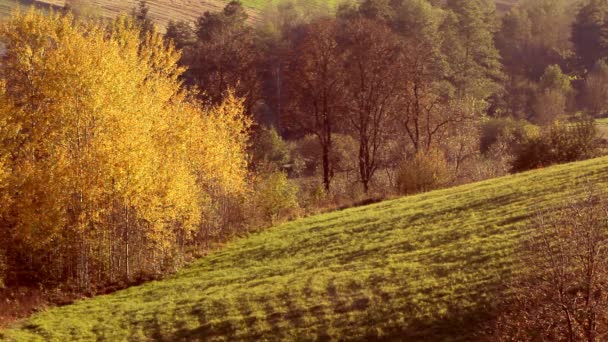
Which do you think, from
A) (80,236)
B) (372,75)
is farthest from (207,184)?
(372,75)

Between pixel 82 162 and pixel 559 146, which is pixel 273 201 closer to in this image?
pixel 82 162

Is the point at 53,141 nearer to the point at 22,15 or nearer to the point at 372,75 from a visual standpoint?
the point at 22,15

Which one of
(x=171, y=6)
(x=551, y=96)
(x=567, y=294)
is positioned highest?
(x=171, y=6)

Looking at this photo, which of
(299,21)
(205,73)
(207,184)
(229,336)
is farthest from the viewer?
(299,21)

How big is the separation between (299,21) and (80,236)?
254 feet

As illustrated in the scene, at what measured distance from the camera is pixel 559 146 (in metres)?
47.4

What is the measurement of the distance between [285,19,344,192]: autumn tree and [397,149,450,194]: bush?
9.54 meters

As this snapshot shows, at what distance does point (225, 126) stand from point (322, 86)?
19.0 m

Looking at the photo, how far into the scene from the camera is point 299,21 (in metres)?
104

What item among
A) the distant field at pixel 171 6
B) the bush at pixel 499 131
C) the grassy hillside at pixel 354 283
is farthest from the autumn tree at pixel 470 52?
the distant field at pixel 171 6

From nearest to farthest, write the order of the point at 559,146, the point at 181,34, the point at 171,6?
the point at 559,146, the point at 181,34, the point at 171,6

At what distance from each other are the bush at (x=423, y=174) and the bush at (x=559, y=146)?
21.9 feet

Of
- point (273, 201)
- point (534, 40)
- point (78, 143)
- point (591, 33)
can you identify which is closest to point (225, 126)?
point (273, 201)

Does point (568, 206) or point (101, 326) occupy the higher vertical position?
point (568, 206)
